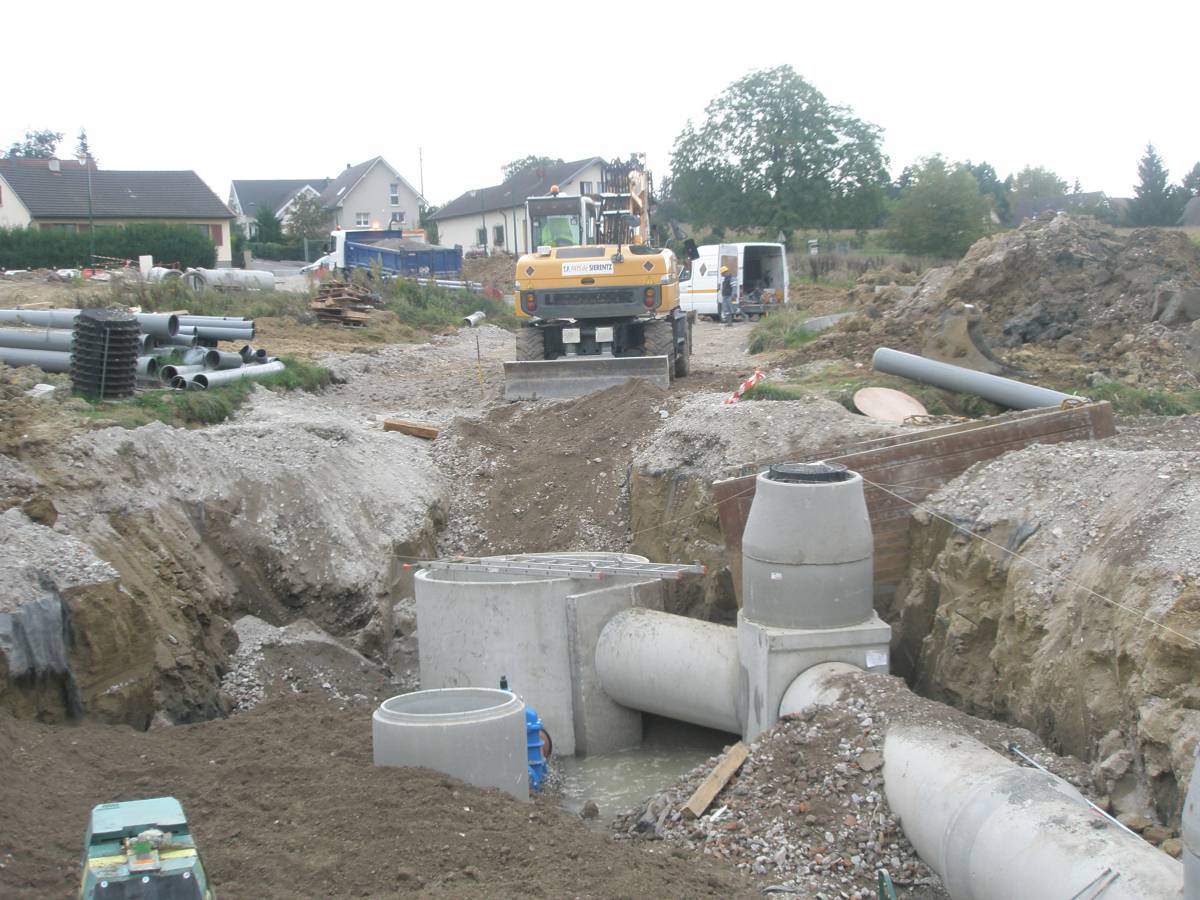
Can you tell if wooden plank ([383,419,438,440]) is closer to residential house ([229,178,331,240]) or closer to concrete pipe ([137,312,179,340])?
concrete pipe ([137,312,179,340])

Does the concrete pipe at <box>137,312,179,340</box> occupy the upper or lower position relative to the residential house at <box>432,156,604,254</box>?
lower

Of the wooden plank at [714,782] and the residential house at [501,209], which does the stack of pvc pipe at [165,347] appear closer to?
the wooden plank at [714,782]

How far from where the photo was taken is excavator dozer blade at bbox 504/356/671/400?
17031 mm

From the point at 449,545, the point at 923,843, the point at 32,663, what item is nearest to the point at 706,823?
the point at 923,843

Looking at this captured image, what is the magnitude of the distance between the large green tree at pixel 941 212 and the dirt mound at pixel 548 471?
33.3m

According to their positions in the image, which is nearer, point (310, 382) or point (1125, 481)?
point (1125, 481)

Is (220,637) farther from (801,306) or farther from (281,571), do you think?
(801,306)

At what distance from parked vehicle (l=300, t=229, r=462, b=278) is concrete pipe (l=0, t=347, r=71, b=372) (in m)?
17.3

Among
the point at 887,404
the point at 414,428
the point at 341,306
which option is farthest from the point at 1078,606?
the point at 341,306

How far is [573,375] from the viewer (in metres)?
17.0

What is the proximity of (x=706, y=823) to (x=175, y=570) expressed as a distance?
5.31m

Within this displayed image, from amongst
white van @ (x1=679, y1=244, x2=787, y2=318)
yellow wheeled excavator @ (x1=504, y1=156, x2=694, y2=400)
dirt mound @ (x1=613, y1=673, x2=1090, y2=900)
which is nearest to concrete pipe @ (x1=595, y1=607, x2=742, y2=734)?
dirt mound @ (x1=613, y1=673, x2=1090, y2=900)

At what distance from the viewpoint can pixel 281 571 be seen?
39.1 feet

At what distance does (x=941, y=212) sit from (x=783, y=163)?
12.9 meters
